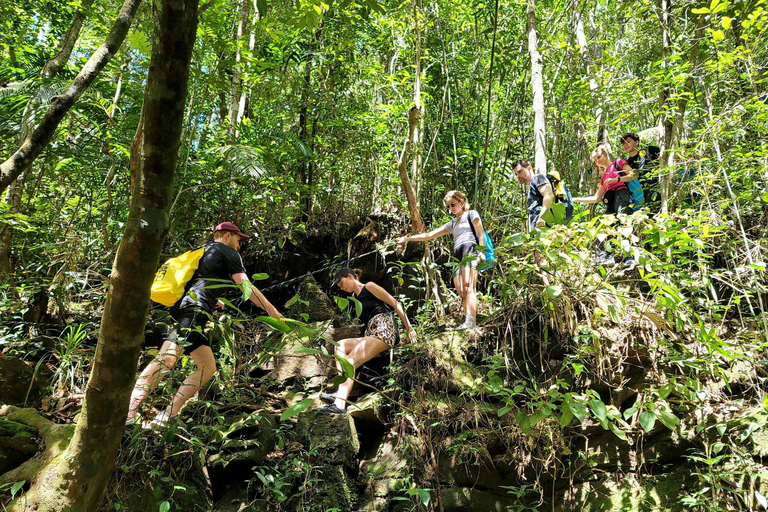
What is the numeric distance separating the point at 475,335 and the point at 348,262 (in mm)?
2408

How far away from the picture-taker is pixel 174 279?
357 cm

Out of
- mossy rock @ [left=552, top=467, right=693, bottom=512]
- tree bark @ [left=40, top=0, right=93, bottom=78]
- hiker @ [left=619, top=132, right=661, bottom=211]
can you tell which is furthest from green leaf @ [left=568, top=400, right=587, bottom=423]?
tree bark @ [left=40, top=0, right=93, bottom=78]

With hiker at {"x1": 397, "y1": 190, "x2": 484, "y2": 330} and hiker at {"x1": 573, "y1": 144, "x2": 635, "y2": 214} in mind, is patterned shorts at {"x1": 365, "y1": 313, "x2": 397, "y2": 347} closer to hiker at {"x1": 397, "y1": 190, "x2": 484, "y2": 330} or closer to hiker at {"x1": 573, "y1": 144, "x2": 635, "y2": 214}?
hiker at {"x1": 397, "y1": 190, "x2": 484, "y2": 330}

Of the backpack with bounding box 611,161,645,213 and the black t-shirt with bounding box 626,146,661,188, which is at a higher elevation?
the black t-shirt with bounding box 626,146,661,188

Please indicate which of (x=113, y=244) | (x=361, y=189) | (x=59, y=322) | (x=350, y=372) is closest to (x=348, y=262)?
(x=361, y=189)

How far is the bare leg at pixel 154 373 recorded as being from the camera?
3.32 m

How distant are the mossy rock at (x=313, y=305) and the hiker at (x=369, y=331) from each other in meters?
1.06

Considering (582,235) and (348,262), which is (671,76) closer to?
(582,235)

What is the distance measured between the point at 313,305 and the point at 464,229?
2182 millimetres

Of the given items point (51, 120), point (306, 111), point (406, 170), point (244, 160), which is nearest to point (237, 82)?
point (306, 111)

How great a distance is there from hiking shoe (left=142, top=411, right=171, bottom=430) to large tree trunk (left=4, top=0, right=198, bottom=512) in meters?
1.00

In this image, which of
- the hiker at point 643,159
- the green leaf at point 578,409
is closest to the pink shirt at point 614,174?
the hiker at point 643,159

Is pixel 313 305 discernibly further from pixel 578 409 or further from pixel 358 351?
pixel 578 409

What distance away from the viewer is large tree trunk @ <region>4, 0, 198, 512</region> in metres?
1.75
